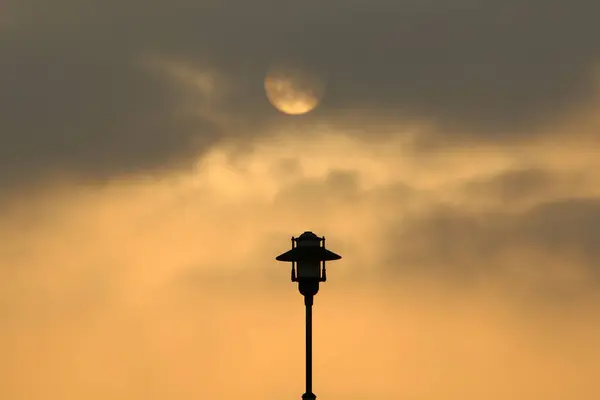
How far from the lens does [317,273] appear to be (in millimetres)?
43000

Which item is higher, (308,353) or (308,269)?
(308,269)

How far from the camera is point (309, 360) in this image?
42281mm

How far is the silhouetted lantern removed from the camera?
140ft

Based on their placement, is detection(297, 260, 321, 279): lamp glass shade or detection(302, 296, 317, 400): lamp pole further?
detection(297, 260, 321, 279): lamp glass shade

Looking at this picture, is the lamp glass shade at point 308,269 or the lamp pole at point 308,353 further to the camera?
the lamp glass shade at point 308,269

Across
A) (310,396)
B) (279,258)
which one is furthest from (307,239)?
(310,396)

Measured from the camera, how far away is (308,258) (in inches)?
1687

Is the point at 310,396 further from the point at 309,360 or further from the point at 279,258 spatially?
the point at 279,258

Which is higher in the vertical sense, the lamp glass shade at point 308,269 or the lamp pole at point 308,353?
the lamp glass shade at point 308,269

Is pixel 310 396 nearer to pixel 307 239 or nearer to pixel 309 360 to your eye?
pixel 309 360

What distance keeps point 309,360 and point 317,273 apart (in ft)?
8.25

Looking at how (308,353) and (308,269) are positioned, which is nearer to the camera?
(308,353)

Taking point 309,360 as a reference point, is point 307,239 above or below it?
above

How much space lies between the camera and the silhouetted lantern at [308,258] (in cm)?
4278
